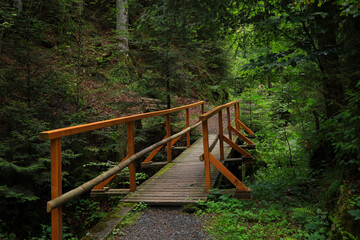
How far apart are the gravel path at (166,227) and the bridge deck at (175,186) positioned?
0.28 metres

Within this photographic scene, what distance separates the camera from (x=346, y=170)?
11.2ft

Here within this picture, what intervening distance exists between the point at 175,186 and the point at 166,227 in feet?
4.80

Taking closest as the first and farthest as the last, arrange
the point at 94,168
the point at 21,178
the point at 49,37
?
the point at 21,178 → the point at 94,168 → the point at 49,37

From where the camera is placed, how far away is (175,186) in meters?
4.87

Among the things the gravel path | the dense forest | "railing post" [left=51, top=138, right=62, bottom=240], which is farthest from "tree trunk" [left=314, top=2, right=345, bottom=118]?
"railing post" [left=51, top=138, right=62, bottom=240]

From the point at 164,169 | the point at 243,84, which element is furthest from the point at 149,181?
the point at 243,84

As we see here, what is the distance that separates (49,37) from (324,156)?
471 inches

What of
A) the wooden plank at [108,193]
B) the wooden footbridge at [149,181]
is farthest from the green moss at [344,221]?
the wooden plank at [108,193]

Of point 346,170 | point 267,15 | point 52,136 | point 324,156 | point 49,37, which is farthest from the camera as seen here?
point 49,37

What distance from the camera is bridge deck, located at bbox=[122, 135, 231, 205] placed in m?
4.20

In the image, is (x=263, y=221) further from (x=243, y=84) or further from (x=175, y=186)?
(x=243, y=84)

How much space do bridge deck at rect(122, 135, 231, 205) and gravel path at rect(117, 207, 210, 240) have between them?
0.93 ft

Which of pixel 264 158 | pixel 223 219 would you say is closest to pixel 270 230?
pixel 223 219

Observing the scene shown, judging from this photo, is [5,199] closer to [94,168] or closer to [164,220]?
[94,168]
